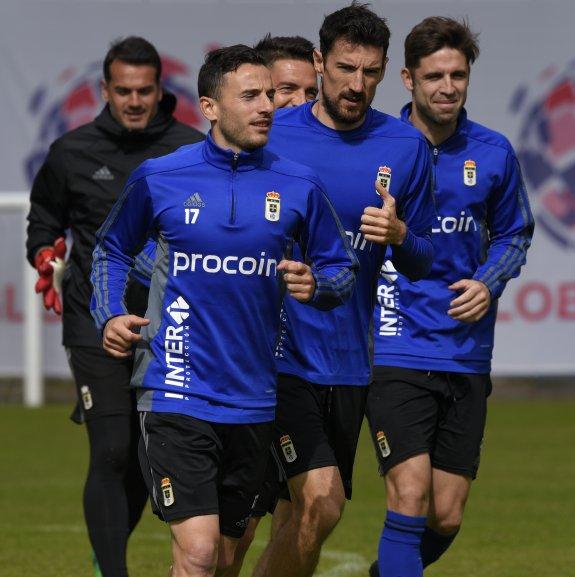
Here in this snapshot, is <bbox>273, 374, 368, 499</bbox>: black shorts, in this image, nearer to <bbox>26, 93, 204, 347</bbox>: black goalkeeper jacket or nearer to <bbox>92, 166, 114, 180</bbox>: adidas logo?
<bbox>26, 93, 204, 347</bbox>: black goalkeeper jacket

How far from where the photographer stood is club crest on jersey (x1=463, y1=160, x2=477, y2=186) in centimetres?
690

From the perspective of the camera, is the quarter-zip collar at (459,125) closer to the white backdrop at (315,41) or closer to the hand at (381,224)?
the hand at (381,224)

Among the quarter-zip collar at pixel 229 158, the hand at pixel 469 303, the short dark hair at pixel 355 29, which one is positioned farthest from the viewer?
the hand at pixel 469 303

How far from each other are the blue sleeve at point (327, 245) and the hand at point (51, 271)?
1996 millimetres

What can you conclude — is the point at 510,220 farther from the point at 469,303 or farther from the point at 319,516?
the point at 319,516

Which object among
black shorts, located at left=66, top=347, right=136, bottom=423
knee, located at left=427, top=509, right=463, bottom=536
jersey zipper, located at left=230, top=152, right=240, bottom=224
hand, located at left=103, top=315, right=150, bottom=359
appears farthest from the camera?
black shorts, located at left=66, top=347, right=136, bottom=423

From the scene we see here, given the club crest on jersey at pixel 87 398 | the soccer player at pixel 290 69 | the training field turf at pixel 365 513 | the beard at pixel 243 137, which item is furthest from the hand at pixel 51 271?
the beard at pixel 243 137

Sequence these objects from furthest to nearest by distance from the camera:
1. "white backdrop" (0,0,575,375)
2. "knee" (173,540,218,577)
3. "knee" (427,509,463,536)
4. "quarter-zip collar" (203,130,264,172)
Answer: "white backdrop" (0,0,575,375) < "knee" (427,509,463,536) < "quarter-zip collar" (203,130,264,172) < "knee" (173,540,218,577)

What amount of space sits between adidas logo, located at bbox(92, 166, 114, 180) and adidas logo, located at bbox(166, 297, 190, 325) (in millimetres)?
2047

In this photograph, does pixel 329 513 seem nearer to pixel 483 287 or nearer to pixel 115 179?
pixel 483 287

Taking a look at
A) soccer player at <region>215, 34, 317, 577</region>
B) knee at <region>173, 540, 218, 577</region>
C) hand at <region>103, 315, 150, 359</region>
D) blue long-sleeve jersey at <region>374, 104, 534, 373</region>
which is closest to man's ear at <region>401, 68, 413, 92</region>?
blue long-sleeve jersey at <region>374, 104, 534, 373</region>

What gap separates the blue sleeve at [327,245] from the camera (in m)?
5.69

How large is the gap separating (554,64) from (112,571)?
9.11 metres

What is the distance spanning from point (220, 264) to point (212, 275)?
0.05 m
